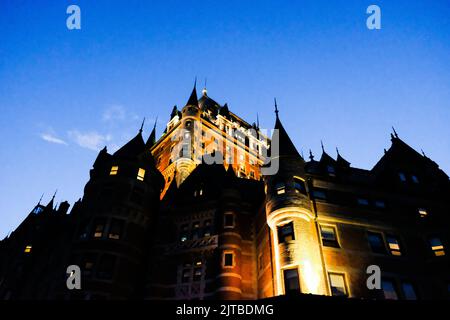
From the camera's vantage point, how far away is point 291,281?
63.8 feet

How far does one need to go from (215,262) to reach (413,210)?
15549mm

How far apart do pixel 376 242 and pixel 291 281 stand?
24.5 ft

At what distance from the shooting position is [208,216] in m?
28.9

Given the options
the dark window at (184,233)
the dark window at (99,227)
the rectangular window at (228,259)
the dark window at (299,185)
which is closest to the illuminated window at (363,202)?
the dark window at (299,185)

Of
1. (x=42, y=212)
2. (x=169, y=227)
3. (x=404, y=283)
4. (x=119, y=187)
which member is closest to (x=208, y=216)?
(x=169, y=227)

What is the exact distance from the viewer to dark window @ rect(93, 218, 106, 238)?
1052 inches

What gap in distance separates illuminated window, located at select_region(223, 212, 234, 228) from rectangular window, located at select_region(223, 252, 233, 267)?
2.32m

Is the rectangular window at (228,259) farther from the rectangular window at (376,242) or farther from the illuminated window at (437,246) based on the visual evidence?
the illuminated window at (437,246)

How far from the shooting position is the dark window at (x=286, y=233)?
2139 centimetres

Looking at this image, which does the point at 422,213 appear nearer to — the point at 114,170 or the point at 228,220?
the point at 228,220

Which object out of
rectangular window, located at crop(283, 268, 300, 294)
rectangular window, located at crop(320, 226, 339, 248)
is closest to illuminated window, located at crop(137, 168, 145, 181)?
rectangular window, located at crop(283, 268, 300, 294)

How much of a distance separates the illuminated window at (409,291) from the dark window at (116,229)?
2056 centimetres

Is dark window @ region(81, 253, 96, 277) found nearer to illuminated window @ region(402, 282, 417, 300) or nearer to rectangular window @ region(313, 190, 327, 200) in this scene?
rectangular window @ region(313, 190, 327, 200)
